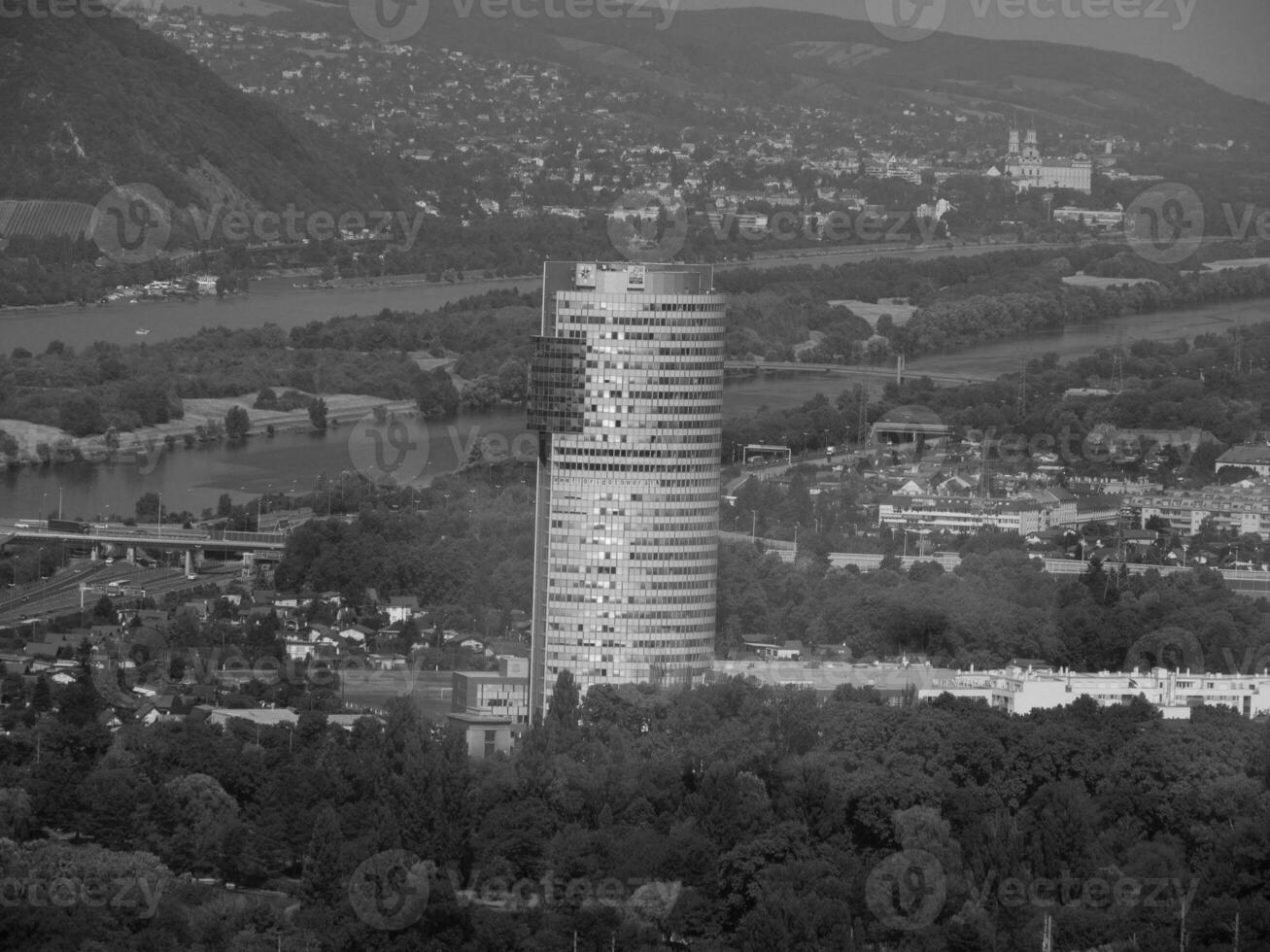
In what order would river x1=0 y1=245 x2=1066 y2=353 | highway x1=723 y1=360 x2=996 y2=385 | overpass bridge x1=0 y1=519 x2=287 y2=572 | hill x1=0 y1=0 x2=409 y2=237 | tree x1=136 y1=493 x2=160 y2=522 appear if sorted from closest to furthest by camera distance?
overpass bridge x1=0 y1=519 x2=287 y2=572, tree x1=136 y1=493 x2=160 y2=522, highway x1=723 y1=360 x2=996 y2=385, river x1=0 y1=245 x2=1066 y2=353, hill x1=0 y1=0 x2=409 y2=237

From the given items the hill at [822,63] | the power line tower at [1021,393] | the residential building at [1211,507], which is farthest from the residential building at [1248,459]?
the hill at [822,63]

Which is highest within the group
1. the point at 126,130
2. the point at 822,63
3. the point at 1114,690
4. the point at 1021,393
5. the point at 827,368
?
the point at 822,63

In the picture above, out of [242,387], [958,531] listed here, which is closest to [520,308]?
[242,387]

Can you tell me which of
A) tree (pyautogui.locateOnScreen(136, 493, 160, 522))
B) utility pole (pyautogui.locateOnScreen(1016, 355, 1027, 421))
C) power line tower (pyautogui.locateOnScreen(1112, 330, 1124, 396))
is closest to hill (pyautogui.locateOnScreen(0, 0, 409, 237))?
power line tower (pyautogui.locateOnScreen(1112, 330, 1124, 396))

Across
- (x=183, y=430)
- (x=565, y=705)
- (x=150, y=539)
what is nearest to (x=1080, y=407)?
(x=183, y=430)

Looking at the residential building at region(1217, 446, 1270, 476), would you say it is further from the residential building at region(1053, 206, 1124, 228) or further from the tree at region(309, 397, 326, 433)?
the residential building at region(1053, 206, 1124, 228)

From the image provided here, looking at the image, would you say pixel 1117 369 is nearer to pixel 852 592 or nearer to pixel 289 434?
pixel 289 434

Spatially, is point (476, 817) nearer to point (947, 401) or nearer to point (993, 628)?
point (993, 628)
